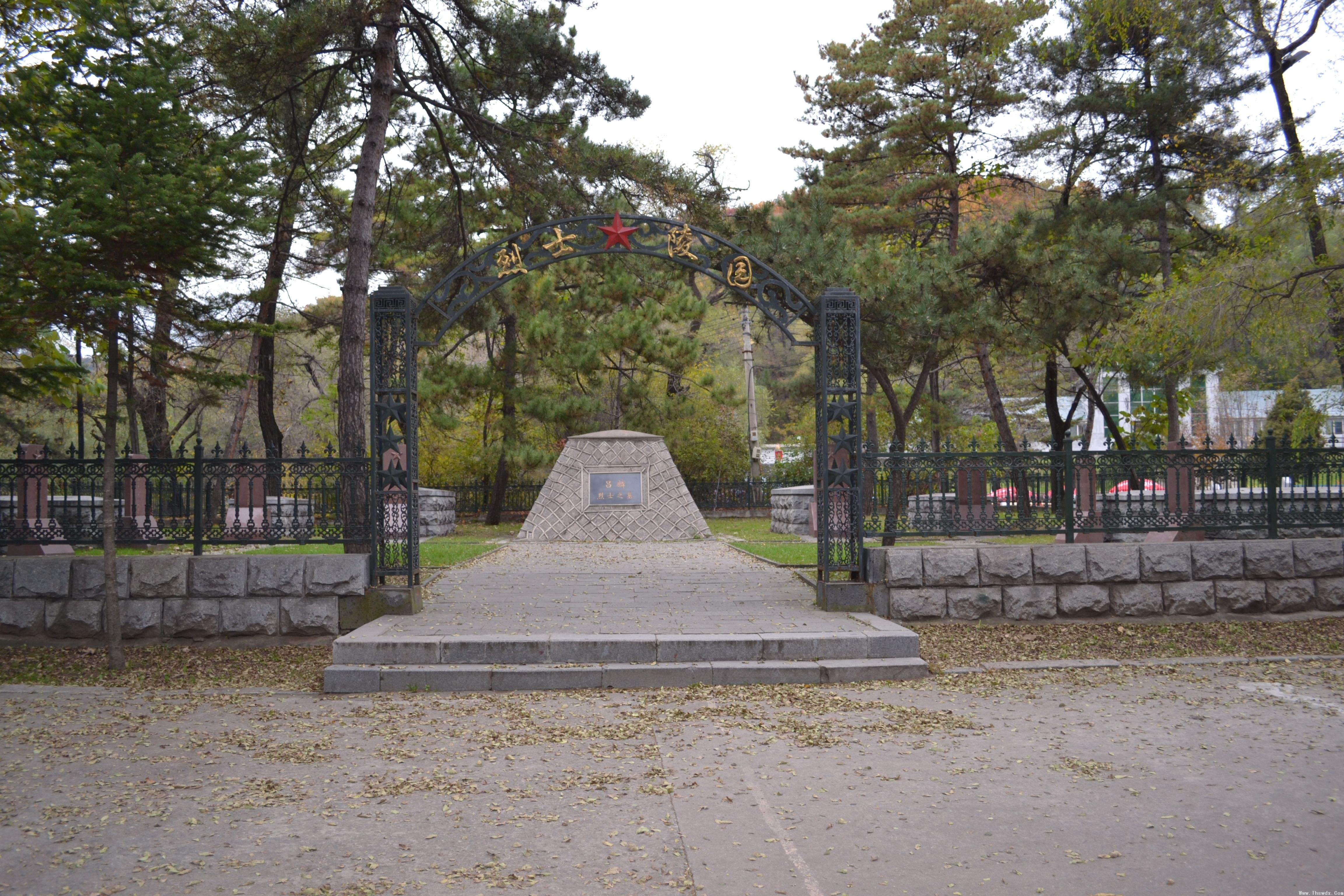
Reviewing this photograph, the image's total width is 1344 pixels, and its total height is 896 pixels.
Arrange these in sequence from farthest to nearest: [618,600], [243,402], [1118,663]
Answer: [243,402], [618,600], [1118,663]

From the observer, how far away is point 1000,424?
17.6m

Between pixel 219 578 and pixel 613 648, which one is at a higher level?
pixel 219 578

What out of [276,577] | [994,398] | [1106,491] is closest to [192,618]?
[276,577]

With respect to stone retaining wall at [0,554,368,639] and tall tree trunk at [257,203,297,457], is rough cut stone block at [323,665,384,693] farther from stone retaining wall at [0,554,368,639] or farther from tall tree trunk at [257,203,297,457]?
tall tree trunk at [257,203,297,457]

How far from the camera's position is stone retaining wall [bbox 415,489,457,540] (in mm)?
20062

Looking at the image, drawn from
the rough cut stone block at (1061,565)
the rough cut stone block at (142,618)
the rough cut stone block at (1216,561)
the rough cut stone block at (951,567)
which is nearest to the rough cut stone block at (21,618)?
the rough cut stone block at (142,618)

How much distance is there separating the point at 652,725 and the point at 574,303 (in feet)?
57.0

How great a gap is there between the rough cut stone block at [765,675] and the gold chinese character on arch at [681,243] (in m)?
4.15

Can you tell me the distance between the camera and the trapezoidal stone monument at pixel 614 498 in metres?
18.8

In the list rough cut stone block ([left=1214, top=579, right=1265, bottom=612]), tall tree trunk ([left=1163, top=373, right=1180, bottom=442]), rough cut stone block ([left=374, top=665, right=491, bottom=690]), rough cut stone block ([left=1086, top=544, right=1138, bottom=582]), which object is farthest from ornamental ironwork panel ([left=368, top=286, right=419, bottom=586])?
tall tree trunk ([left=1163, top=373, right=1180, bottom=442])

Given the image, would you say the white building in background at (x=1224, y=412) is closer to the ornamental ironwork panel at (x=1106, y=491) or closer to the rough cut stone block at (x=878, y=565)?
the ornamental ironwork panel at (x=1106, y=491)

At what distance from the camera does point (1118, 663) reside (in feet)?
24.0

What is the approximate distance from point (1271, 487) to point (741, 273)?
221 inches

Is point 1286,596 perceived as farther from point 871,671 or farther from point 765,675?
point 765,675
